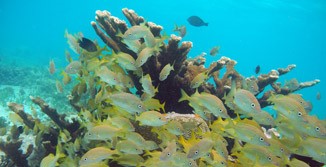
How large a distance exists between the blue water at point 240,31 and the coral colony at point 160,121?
73.7 feet

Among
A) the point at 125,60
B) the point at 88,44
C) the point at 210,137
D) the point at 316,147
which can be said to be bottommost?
the point at 316,147

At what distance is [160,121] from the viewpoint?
373 centimetres

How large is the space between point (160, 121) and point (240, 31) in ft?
438

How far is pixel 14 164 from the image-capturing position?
556 centimetres

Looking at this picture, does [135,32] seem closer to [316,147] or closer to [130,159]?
[130,159]

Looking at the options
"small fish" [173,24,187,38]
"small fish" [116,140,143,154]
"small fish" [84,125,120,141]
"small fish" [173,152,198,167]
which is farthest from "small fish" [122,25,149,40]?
"small fish" [173,24,187,38]

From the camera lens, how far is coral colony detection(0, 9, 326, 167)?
351 centimetres

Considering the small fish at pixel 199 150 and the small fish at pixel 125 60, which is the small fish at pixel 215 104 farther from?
the small fish at pixel 125 60

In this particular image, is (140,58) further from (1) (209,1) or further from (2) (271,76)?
(1) (209,1)

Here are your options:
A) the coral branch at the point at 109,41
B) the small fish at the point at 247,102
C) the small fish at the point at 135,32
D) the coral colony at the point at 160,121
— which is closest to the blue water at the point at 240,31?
Result: the coral branch at the point at 109,41

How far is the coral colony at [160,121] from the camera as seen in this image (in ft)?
11.5

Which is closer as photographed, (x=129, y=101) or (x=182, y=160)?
(x=182, y=160)

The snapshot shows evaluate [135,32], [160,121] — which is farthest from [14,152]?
[160,121]

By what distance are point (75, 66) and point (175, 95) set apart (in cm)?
207
